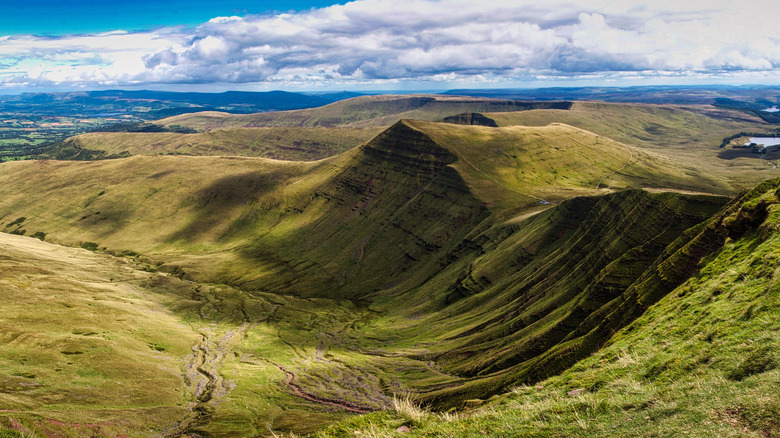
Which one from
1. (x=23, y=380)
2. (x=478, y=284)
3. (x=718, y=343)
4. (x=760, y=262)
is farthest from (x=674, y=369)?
(x=478, y=284)

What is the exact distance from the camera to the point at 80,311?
127 meters

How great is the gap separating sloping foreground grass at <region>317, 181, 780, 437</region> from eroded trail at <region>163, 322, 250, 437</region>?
67439 mm

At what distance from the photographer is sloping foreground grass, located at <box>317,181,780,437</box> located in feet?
66.1

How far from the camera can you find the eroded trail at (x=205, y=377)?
8119 centimetres

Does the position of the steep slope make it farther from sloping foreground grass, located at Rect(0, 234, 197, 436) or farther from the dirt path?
sloping foreground grass, located at Rect(0, 234, 197, 436)

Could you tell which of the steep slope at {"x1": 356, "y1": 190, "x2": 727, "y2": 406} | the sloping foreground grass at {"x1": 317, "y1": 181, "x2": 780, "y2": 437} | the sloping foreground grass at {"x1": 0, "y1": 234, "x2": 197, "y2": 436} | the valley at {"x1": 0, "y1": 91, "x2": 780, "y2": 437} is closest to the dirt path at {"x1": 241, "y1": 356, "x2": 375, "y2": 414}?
the valley at {"x1": 0, "y1": 91, "x2": 780, "y2": 437}

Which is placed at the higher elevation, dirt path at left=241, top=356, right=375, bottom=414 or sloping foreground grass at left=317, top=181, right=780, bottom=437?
sloping foreground grass at left=317, top=181, right=780, bottom=437

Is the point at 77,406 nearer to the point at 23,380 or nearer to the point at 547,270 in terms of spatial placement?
the point at 23,380

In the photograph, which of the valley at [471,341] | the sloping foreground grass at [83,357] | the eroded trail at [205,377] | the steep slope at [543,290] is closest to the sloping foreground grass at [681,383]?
the valley at [471,341]

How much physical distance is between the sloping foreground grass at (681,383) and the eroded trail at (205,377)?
221 ft

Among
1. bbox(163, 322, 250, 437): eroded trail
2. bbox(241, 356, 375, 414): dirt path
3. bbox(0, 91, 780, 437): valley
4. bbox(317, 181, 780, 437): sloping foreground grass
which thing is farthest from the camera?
bbox(241, 356, 375, 414): dirt path

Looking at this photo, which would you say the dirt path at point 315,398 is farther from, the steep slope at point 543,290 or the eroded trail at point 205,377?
the steep slope at point 543,290

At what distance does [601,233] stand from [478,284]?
51886 mm

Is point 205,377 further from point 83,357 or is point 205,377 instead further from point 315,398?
point 315,398
